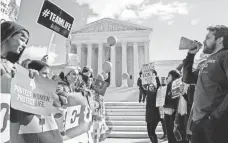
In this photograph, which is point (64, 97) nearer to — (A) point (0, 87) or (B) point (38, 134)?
(B) point (38, 134)

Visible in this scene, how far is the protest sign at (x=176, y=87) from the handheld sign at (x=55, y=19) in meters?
2.27

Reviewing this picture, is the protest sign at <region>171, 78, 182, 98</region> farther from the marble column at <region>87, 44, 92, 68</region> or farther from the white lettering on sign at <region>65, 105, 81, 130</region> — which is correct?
the marble column at <region>87, 44, 92, 68</region>

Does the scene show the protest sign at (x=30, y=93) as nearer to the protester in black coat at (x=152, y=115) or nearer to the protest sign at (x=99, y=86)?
the protest sign at (x=99, y=86)

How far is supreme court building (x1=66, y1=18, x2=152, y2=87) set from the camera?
4231 centimetres

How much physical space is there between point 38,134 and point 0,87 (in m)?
0.80

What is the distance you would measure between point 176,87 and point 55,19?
2.55 meters

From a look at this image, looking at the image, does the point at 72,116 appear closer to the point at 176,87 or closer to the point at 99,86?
the point at 176,87

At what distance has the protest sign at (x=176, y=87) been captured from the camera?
4244mm

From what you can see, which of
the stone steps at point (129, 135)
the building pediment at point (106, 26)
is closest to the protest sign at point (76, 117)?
the stone steps at point (129, 135)

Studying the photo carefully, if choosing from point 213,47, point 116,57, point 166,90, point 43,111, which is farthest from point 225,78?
point 116,57

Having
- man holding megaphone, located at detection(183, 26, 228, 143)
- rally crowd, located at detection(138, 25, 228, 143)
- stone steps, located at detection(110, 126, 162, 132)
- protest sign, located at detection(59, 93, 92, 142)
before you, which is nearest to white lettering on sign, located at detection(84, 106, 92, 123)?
protest sign, located at detection(59, 93, 92, 142)

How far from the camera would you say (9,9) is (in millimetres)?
1635

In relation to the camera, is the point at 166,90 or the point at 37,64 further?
the point at 166,90

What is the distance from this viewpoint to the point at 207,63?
2.31m
